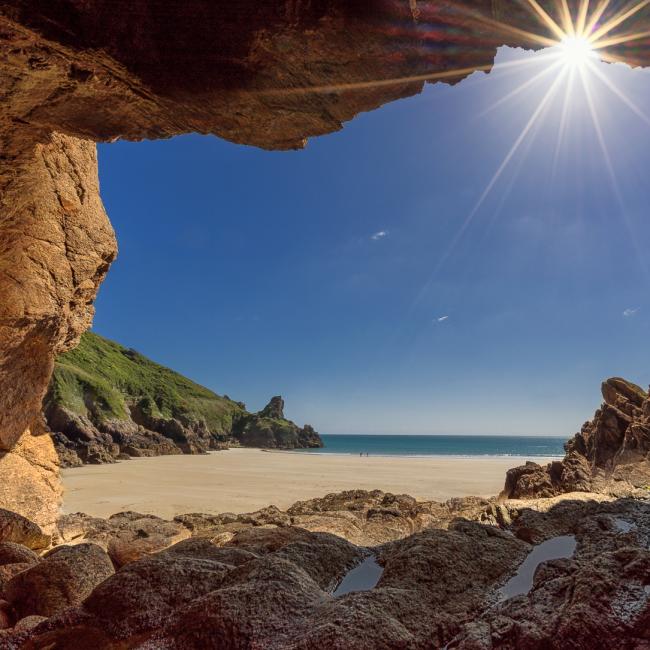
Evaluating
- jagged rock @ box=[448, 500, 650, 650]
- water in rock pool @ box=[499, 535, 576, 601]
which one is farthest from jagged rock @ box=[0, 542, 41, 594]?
water in rock pool @ box=[499, 535, 576, 601]

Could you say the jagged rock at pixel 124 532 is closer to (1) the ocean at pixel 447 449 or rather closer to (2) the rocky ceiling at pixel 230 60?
(2) the rocky ceiling at pixel 230 60

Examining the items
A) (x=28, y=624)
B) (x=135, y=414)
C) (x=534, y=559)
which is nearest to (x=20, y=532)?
(x=28, y=624)

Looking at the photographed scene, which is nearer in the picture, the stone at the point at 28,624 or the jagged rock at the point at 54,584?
the stone at the point at 28,624

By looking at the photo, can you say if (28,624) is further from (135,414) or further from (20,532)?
(135,414)

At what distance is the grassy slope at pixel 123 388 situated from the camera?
1700 inches

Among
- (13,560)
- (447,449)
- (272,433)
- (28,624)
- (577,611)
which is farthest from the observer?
(447,449)

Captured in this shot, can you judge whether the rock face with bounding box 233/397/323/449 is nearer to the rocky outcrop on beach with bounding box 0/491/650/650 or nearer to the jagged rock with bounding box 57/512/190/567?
the jagged rock with bounding box 57/512/190/567

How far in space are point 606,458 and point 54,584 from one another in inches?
731

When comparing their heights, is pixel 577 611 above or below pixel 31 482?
above

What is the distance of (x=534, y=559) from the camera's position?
4281 mm

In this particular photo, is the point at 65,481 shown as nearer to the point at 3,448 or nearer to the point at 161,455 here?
the point at 3,448

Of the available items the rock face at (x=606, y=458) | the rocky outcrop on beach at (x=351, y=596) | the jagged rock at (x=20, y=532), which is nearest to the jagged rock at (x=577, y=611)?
the rocky outcrop on beach at (x=351, y=596)

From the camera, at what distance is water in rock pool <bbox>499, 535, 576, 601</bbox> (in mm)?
3529

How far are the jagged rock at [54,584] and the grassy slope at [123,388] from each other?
40.4m
